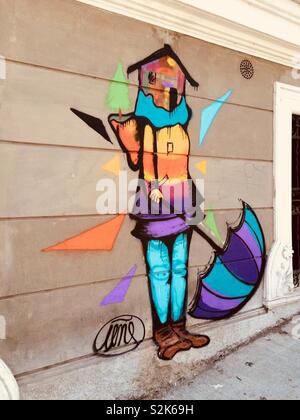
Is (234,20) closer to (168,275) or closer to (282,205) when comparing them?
(282,205)

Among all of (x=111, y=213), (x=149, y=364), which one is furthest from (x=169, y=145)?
(x=149, y=364)

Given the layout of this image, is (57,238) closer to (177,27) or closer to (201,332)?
(201,332)

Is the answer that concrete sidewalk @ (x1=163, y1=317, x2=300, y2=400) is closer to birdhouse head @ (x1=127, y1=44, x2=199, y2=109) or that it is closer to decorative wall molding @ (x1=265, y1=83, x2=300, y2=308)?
decorative wall molding @ (x1=265, y1=83, x2=300, y2=308)

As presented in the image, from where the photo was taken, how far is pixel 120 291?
2.79 metres

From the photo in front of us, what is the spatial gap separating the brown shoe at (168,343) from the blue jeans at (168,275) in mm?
96

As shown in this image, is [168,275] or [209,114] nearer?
[168,275]

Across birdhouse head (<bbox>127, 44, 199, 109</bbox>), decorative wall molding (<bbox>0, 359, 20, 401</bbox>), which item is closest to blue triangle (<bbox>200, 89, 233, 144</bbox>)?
birdhouse head (<bbox>127, 44, 199, 109</bbox>)

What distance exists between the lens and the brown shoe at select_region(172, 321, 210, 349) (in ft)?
10.1

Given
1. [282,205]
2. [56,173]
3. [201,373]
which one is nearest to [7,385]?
[56,173]

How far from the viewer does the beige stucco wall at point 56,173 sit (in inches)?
92.0

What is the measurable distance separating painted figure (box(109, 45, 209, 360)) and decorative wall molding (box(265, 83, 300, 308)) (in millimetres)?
1148

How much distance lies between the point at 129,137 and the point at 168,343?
1.83 meters

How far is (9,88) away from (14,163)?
0.51 m

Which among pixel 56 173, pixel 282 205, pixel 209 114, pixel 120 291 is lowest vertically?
pixel 120 291
